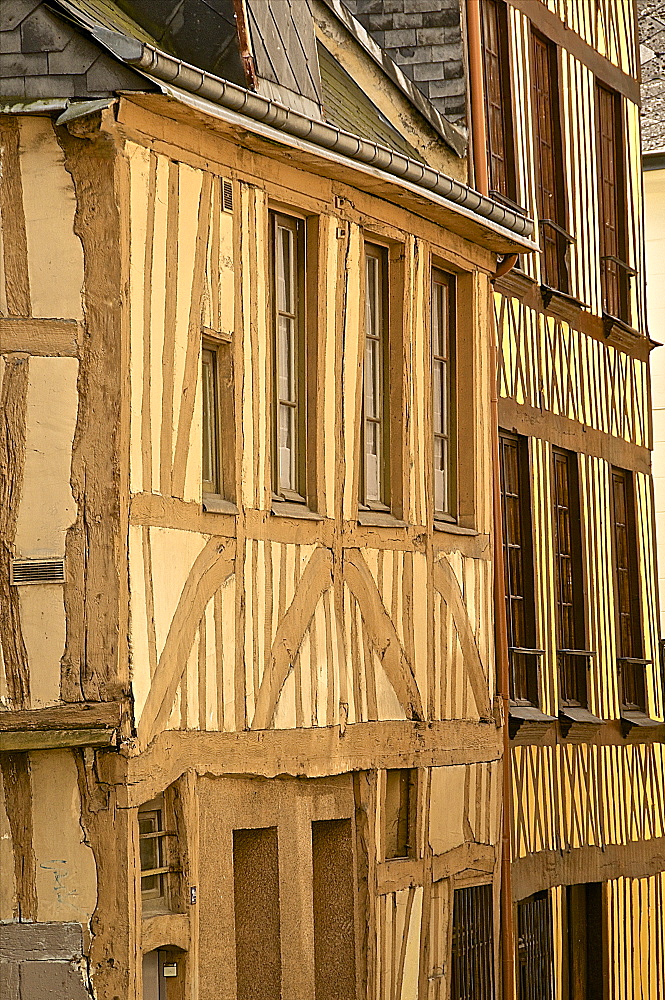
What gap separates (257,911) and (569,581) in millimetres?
4594

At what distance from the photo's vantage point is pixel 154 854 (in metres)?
7.05

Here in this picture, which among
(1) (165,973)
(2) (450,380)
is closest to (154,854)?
(1) (165,973)

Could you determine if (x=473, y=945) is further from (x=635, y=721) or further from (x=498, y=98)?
(x=498, y=98)

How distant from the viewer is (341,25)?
9.85 meters

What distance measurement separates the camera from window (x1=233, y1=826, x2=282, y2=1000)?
7777 mm

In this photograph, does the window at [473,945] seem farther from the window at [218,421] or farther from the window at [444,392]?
the window at [218,421]

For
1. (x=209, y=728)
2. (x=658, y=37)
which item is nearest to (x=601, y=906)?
(x=209, y=728)

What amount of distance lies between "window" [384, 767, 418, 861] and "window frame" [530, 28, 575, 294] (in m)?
3.94

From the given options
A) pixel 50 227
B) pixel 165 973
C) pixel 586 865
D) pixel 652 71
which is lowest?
pixel 586 865

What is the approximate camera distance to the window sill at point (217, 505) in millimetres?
7375

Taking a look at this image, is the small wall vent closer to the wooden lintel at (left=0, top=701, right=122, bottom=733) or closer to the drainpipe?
the wooden lintel at (left=0, top=701, right=122, bottom=733)

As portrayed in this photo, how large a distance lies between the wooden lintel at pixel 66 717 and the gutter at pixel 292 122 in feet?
8.41

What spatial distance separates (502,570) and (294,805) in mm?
2537

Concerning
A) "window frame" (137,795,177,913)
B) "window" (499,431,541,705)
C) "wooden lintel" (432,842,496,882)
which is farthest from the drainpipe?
"window frame" (137,795,177,913)
